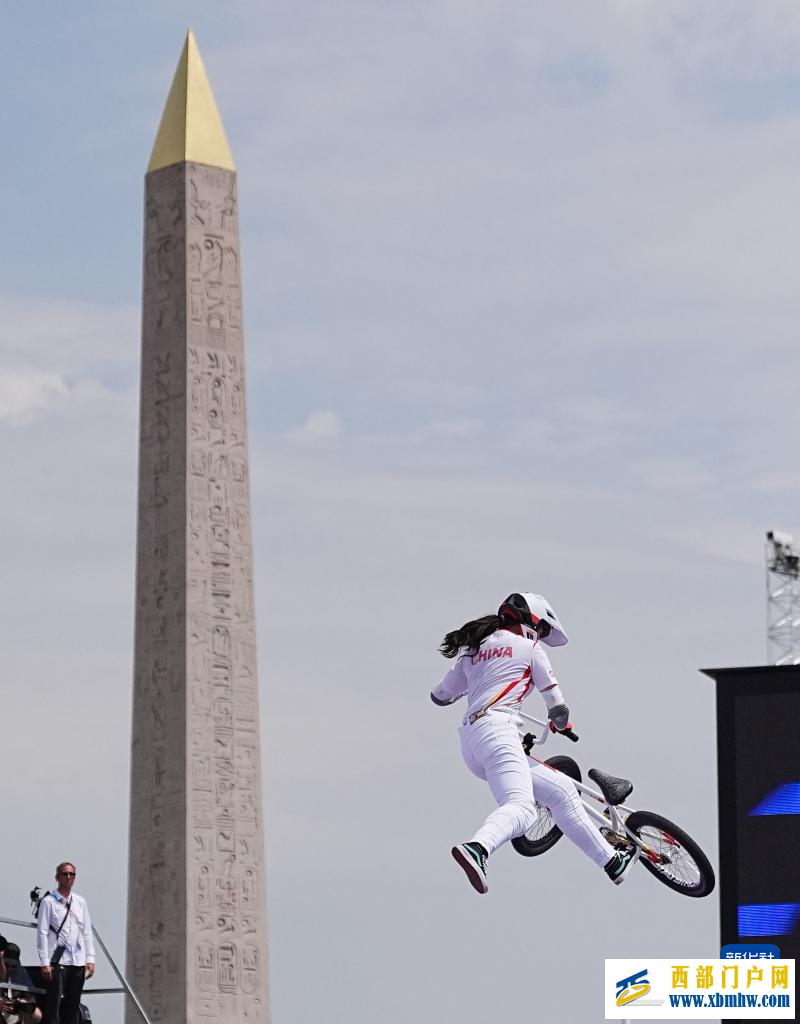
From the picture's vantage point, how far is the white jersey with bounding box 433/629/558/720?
67.8 ft

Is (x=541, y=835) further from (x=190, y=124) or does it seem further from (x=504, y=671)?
(x=190, y=124)

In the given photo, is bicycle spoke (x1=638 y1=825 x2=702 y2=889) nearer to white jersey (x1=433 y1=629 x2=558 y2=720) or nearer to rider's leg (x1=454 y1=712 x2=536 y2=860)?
rider's leg (x1=454 y1=712 x2=536 y2=860)

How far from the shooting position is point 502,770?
67.2 ft

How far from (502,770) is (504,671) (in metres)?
0.74

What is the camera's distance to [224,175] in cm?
2986

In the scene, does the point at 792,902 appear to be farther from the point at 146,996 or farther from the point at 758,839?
the point at 146,996

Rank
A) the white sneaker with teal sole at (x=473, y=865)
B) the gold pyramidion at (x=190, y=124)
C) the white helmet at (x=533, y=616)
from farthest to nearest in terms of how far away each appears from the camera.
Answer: the gold pyramidion at (x=190, y=124) → the white helmet at (x=533, y=616) → the white sneaker with teal sole at (x=473, y=865)

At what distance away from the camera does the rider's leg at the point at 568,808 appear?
20.7 meters

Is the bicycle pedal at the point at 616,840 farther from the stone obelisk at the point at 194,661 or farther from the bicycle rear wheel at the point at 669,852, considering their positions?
the stone obelisk at the point at 194,661

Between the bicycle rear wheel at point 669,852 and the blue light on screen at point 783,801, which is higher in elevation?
the blue light on screen at point 783,801

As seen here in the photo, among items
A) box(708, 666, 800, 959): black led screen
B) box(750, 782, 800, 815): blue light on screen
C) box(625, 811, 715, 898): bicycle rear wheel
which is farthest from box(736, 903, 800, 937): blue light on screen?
box(625, 811, 715, 898): bicycle rear wheel

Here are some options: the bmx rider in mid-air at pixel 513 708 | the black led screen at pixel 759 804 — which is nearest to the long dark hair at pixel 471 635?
the bmx rider in mid-air at pixel 513 708

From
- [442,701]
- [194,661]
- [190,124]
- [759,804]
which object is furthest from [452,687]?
[190,124]

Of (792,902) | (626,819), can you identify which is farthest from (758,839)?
(626,819)
